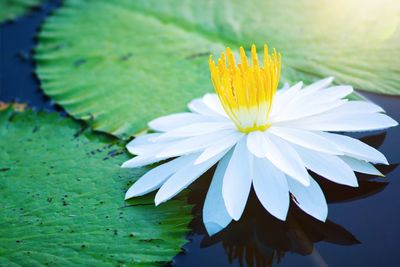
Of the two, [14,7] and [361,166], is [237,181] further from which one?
[14,7]

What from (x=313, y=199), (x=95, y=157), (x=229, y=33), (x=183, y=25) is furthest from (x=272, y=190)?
(x=183, y=25)

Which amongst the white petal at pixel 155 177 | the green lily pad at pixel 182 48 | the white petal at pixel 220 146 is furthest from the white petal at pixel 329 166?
the green lily pad at pixel 182 48

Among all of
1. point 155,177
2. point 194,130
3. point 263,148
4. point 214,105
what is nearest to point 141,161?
point 155,177

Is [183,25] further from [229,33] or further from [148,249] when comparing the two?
[148,249]

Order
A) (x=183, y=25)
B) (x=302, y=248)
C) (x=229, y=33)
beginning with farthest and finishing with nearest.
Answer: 1. (x=183, y=25)
2. (x=229, y=33)
3. (x=302, y=248)

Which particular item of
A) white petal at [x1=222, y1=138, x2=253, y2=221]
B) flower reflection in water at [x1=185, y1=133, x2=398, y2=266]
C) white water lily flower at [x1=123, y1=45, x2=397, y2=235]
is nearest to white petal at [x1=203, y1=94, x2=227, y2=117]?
white water lily flower at [x1=123, y1=45, x2=397, y2=235]

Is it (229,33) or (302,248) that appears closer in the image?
(302,248)

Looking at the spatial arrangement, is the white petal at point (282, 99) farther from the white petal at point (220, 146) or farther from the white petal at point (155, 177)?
the white petal at point (155, 177)
